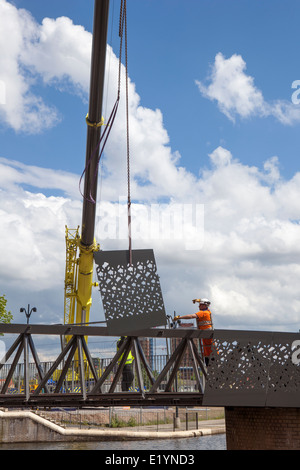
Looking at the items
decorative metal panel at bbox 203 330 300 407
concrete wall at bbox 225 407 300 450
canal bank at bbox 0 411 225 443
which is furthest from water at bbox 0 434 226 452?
decorative metal panel at bbox 203 330 300 407

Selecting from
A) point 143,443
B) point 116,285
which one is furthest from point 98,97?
point 143,443

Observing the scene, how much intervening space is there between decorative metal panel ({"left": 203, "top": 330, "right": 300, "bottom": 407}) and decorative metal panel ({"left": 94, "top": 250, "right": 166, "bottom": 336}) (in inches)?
64.5

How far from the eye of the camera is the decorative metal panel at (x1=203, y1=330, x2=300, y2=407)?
1298 cm

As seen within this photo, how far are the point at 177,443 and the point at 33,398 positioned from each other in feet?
56.5

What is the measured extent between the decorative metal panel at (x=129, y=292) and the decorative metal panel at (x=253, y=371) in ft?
5.37

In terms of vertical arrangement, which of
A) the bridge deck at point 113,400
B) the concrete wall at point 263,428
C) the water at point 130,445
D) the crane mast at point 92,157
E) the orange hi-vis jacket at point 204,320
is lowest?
the water at point 130,445

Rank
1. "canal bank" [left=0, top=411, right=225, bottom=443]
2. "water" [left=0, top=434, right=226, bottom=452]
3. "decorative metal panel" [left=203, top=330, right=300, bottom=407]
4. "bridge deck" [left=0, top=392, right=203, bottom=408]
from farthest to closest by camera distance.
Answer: "canal bank" [left=0, top=411, right=225, bottom=443] → "water" [left=0, top=434, right=226, bottom=452] → "bridge deck" [left=0, top=392, right=203, bottom=408] → "decorative metal panel" [left=203, top=330, right=300, bottom=407]

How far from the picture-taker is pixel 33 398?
14352 mm

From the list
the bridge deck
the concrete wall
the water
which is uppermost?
the bridge deck

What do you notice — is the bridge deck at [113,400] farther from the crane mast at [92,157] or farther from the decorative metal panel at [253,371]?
the crane mast at [92,157]

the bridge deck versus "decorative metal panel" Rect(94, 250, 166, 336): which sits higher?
"decorative metal panel" Rect(94, 250, 166, 336)

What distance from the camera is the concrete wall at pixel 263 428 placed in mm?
13297

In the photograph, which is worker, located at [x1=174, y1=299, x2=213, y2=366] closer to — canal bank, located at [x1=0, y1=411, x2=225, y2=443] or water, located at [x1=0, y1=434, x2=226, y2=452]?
water, located at [x1=0, y1=434, x2=226, y2=452]

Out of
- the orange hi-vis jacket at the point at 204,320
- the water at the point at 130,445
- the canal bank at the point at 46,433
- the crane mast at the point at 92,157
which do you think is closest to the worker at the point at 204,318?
the orange hi-vis jacket at the point at 204,320
